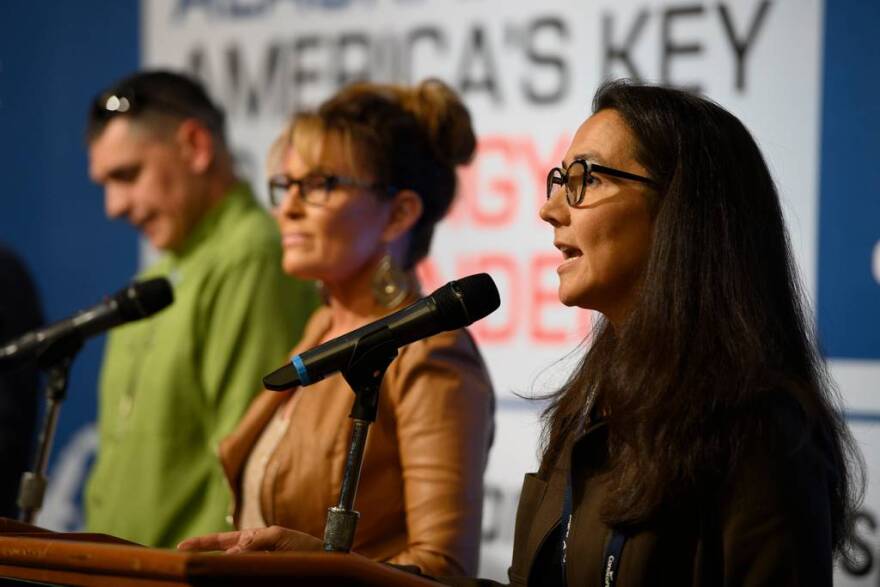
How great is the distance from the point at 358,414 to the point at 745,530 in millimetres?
532

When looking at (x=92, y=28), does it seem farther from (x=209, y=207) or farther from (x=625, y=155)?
(x=625, y=155)

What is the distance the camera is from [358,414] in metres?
1.70

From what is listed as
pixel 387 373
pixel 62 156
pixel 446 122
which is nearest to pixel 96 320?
pixel 387 373

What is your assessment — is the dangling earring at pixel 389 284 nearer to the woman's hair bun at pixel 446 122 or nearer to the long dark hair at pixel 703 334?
the woman's hair bun at pixel 446 122

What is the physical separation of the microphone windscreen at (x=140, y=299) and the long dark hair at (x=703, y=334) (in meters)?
1.00

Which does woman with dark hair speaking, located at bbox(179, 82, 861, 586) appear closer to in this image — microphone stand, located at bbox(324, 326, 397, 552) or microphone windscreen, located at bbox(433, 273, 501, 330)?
microphone stand, located at bbox(324, 326, 397, 552)

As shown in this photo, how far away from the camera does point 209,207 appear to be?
147 inches

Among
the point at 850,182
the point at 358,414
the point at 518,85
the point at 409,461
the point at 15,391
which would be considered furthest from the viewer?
the point at 518,85

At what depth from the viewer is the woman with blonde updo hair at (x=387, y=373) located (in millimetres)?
2426

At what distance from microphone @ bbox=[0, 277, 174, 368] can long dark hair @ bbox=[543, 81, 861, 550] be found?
1007mm

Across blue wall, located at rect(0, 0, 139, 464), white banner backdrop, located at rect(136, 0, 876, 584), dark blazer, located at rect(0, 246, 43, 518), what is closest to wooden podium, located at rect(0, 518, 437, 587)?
white banner backdrop, located at rect(136, 0, 876, 584)

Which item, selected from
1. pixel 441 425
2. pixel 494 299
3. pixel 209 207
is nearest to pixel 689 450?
pixel 494 299

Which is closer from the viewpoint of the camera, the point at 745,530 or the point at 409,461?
the point at 745,530

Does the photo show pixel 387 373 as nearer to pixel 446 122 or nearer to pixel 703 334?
pixel 446 122
